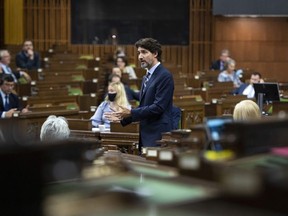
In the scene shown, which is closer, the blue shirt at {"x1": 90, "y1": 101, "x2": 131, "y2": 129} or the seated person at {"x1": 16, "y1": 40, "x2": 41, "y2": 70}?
the blue shirt at {"x1": 90, "y1": 101, "x2": 131, "y2": 129}

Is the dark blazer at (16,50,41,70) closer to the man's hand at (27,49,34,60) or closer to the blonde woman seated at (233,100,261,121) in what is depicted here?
the man's hand at (27,49,34,60)

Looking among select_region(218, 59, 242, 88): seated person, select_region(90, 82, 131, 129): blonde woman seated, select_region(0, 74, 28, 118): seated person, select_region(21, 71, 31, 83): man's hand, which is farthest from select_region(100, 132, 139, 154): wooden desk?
select_region(218, 59, 242, 88): seated person

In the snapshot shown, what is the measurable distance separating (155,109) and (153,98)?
0.44 ft

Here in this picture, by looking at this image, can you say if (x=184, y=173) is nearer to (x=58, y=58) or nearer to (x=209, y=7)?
(x=58, y=58)

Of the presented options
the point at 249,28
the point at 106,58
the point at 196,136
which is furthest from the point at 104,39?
the point at 196,136

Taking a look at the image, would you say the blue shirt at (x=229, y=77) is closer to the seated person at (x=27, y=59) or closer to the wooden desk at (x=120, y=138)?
the seated person at (x=27, y=59)

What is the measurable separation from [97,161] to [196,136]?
39 centimetres

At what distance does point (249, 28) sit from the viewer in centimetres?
1855

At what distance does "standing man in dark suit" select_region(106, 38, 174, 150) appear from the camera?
195 inches

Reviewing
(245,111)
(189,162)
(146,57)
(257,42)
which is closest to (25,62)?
(257,42)

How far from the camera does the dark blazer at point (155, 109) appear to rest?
493cm

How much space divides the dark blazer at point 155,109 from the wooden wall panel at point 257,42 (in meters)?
13.9

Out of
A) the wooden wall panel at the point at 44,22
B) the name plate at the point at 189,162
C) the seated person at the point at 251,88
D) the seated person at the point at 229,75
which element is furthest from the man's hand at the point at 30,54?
the name plate at the point at 189,162

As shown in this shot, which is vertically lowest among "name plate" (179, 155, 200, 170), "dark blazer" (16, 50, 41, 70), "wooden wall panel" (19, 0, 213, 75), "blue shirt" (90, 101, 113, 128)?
"blue shirt" (90, 101, 113, 128)
